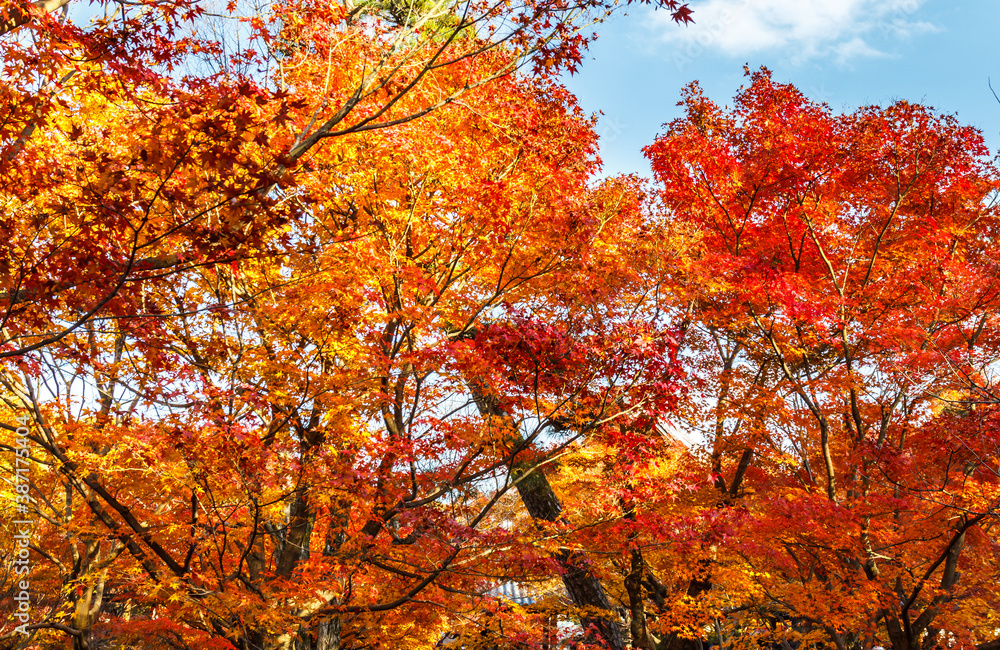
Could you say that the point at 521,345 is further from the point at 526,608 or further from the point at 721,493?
the point at 721,493

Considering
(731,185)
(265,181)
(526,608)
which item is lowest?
(526,608)

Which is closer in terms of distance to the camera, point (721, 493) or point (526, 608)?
point (526, 608)

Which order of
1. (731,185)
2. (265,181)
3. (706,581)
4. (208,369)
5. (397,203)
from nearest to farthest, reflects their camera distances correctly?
1. (265,181)
2. (208,369)
3. (397,203)
4. (731,185)
5. (706,581)

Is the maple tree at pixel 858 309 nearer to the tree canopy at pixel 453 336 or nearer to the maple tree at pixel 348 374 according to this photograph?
the tree canopy at pixel 453 336

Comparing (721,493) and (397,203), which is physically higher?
(397,203)

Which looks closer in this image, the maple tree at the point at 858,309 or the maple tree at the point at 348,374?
the maple tree at the point at 348,374

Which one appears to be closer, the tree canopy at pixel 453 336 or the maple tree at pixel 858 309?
the tree canopy at pixel 453 336

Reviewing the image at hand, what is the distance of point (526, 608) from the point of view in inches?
446

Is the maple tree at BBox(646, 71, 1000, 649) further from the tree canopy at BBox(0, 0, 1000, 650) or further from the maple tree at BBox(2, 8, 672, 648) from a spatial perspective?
the maple tree at BBox(2, 8, 672, 648)

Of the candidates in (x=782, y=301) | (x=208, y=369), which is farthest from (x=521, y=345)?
(x=782, y=301)

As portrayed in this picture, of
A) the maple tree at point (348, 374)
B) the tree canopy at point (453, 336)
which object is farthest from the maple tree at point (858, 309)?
the maple tree at point (348, 374)

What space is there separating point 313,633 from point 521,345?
23.5 feet

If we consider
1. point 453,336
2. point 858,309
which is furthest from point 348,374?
point 858,309

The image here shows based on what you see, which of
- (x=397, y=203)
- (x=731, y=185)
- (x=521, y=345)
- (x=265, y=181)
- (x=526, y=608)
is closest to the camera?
(x=265, y=181)
